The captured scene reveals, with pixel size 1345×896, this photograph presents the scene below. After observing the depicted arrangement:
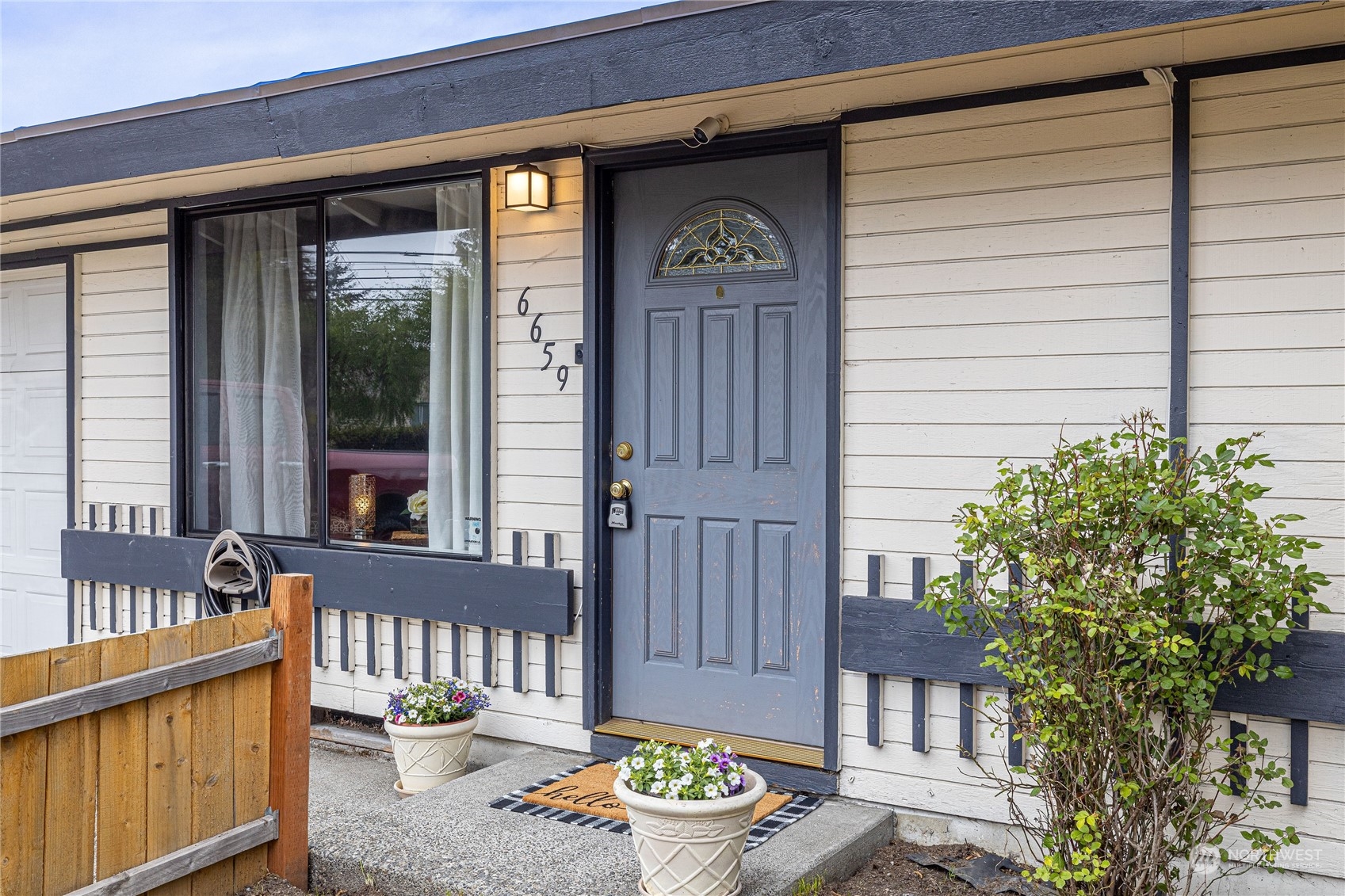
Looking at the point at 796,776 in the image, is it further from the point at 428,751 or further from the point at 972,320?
the point at 972,320

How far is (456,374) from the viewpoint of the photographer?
4.43 m

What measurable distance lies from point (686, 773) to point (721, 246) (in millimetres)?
1963

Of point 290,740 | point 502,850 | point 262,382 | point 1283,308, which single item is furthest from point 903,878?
point 262,382

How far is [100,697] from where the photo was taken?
260 cm

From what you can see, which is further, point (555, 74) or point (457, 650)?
point (457, 650)

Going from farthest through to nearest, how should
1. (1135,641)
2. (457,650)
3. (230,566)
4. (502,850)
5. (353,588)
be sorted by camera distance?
(230,566) → (353,588) → (457,650) → (502,850) → (1135,641)

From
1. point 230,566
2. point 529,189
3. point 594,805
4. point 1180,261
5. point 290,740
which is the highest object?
point 529,189

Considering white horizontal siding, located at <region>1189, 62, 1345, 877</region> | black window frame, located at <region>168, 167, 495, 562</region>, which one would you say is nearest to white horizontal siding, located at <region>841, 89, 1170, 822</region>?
white horizontal siding, located at <region>1189, 62, 1345, 877</region>

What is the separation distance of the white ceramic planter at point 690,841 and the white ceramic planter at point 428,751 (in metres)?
1.33

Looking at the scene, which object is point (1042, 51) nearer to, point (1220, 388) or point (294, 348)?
point (1220, 388)

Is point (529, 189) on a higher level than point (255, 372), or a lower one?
higher

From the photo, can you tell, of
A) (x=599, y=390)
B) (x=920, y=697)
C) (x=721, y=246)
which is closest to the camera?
(x=920, y=697)

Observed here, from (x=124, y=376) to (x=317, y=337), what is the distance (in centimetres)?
140

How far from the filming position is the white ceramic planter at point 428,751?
3.82m
